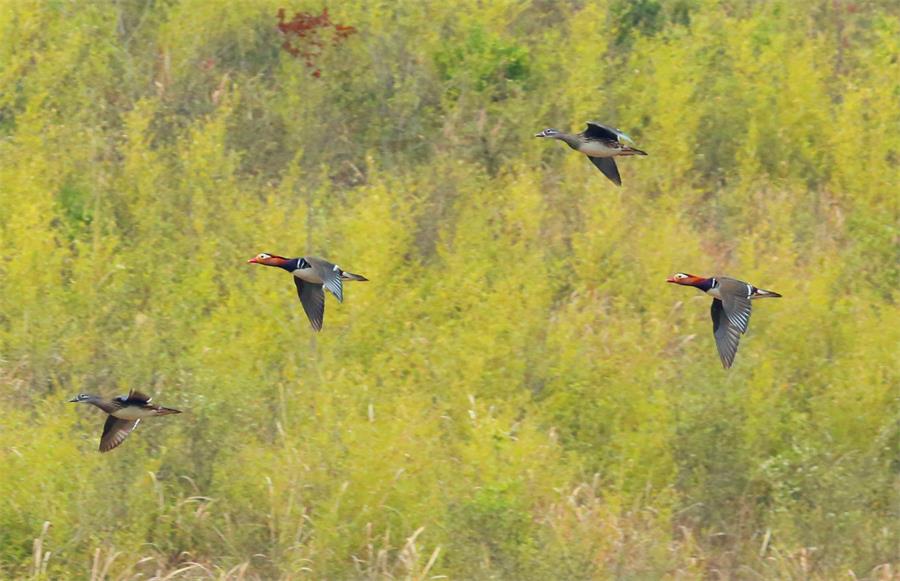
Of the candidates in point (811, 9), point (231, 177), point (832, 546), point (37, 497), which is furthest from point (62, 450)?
point (811, 9)

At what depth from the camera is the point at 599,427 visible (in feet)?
57.0

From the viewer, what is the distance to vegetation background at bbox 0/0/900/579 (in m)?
15.7

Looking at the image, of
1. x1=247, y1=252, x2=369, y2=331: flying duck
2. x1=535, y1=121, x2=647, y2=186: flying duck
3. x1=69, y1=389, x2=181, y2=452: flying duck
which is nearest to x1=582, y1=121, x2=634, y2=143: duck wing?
x1=535, y1=121, x2=647, y2=186: flying duck

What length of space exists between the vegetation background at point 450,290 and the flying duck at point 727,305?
2.09 metres

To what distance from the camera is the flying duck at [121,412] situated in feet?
45.8

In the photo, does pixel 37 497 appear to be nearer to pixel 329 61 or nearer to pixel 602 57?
pixel 329 61

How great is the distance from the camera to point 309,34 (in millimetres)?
21516

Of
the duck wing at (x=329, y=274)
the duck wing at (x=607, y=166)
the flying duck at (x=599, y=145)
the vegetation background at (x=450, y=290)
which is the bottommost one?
the vegetation background at (x=450, y=290)

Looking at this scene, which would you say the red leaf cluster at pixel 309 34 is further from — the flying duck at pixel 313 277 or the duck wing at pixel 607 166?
the flying duck at pixel 313 277

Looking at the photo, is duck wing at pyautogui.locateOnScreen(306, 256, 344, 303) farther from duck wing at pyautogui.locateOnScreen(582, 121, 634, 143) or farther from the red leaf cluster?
the red leaf cluster

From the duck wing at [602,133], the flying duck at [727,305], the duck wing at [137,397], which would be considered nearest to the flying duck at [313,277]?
the duck wing at [137,397]

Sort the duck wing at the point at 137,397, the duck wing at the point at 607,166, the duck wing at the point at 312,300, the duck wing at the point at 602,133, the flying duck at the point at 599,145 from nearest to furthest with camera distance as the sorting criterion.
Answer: the duck wing at the point at 137,397 < the duck wing at the point at 602,133 < the duck wing at the point at 312,300 < the flying duck at the point at 599,145 < the duck wing at the point at 607,166

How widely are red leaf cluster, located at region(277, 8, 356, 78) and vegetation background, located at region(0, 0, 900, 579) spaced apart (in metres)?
0.07

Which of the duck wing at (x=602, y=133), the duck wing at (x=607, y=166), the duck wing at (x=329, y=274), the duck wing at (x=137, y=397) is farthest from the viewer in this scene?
the duck wing at (x=607, y=166)
